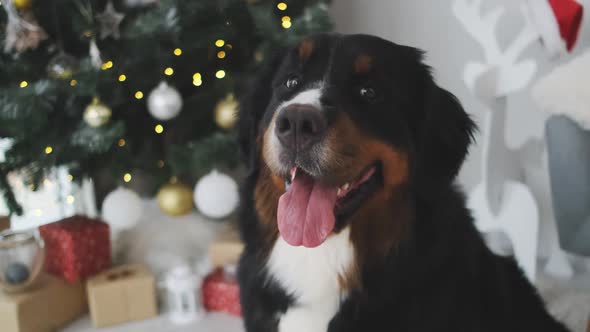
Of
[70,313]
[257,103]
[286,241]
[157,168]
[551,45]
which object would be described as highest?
[551,45]

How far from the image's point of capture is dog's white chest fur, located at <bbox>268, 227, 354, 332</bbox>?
3.73ft

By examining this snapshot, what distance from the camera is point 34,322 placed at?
1.81m

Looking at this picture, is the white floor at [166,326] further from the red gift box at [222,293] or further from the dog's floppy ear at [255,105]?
the dog's floppy ear at [255,105]

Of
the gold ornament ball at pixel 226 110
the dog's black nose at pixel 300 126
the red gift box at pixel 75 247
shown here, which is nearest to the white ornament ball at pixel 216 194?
the gold ornament ball at pixel 226 110

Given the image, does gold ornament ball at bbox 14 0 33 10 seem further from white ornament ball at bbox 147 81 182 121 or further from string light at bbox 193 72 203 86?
string light at bbox 193 72 203 86

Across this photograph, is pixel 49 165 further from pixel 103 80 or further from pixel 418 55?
pixel 418 55

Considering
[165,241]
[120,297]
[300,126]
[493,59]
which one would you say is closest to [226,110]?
[165,241]

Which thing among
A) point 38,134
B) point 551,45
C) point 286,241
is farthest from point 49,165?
point 551,45

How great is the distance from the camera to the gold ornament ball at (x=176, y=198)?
2027 millimetres

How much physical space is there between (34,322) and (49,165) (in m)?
0.62

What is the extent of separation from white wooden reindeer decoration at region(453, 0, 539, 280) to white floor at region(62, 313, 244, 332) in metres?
1.13

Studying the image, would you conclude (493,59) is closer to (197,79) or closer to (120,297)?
(197,79)

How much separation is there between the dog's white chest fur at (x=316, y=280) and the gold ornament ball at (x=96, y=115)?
1036mm

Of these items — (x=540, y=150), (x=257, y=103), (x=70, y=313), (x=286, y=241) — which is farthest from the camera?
(x=540, y=150)
